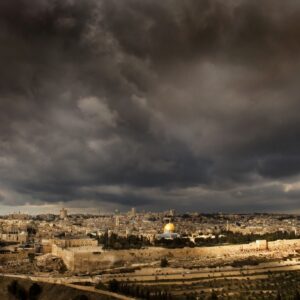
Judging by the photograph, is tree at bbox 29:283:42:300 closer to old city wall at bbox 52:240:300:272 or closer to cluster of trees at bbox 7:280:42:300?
cluster of trees at bbox 7:280:42:300

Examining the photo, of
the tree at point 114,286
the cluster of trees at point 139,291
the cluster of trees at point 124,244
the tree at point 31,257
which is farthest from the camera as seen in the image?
the cluster of trees at point 124,244

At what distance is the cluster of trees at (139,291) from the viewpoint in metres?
39.3

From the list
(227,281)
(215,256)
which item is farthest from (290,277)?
(215,256)

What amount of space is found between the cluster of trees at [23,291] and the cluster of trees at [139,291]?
703cm

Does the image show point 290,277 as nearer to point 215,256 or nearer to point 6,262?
point 215,256

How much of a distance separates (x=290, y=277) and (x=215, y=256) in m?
17.1

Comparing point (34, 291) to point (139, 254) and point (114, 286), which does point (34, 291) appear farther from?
point (139, 254)

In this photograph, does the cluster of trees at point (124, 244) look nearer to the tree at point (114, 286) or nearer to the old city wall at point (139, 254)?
the old city wall at point (139, 254)

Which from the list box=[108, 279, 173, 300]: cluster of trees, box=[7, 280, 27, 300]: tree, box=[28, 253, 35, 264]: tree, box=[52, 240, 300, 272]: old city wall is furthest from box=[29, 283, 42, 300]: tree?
box=[28, 253, 35, 264]: tree

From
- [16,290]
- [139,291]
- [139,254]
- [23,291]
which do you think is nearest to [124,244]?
[139,254]

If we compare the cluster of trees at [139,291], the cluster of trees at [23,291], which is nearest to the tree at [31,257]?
the cluster of trees at [23,291]

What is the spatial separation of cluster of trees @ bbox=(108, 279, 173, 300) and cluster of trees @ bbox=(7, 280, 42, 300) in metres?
7.03

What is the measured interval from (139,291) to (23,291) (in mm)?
12151

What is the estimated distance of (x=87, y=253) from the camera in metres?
57.2
